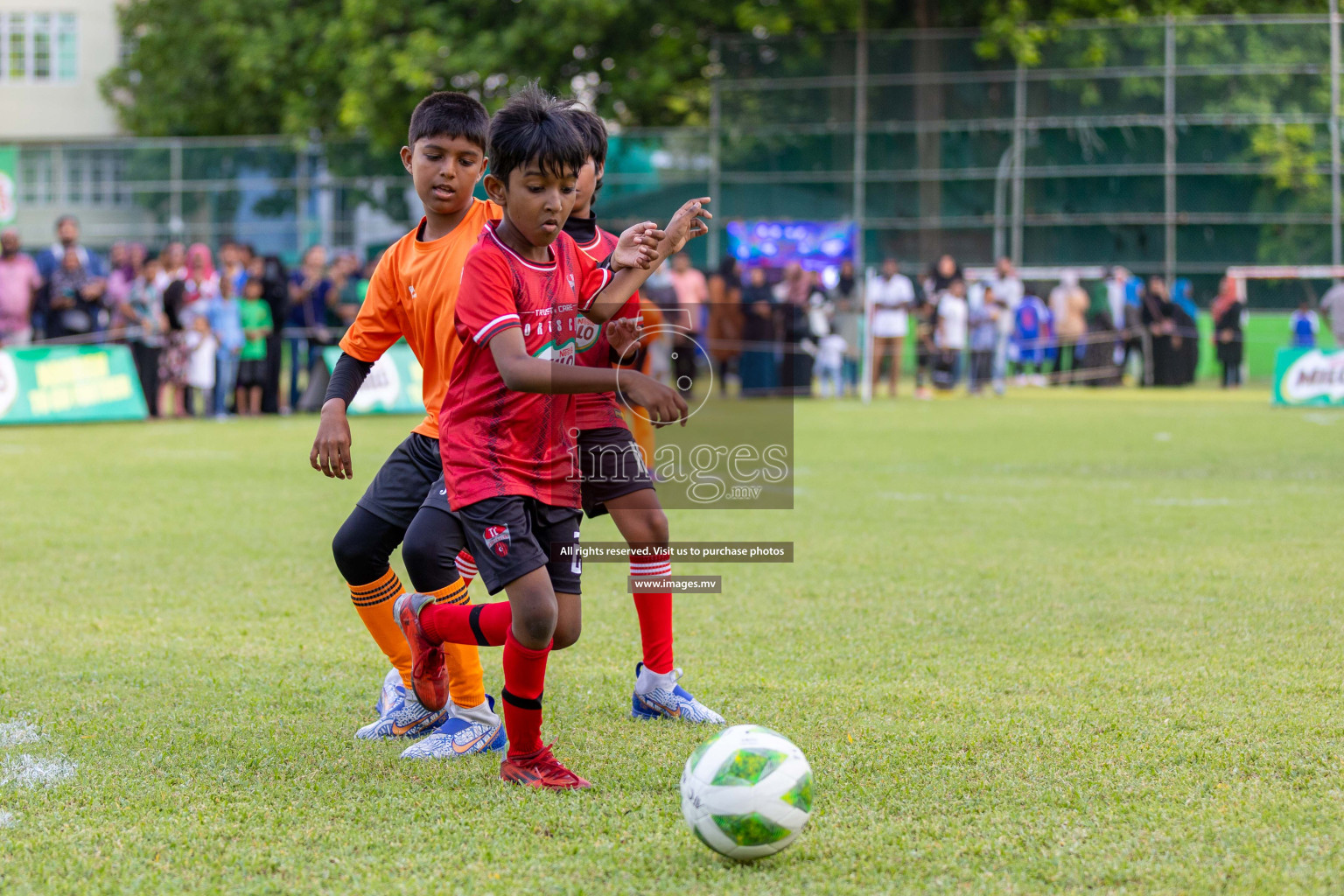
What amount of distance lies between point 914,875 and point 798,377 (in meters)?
18.5

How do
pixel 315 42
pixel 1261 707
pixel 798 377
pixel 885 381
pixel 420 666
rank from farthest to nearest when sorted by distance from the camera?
1. pixel 315 42
2. pixel 885 381
3. pixel 798 377
4. pixel 1261 707
5. pixel 420 666

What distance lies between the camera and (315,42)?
27906mm

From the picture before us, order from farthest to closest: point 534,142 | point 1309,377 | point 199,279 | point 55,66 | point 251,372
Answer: point 55,66 → point 1309,377 → point 251,372 → point 199,279 → point 534,142

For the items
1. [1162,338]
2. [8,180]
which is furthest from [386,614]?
[8,180]

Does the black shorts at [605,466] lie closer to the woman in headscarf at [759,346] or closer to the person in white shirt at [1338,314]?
the woman in headscarf at [759,346]

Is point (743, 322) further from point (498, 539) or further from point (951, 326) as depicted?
point (498, 539)

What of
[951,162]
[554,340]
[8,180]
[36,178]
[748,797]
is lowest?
[748,797]

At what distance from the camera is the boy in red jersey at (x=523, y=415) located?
11.8 feet

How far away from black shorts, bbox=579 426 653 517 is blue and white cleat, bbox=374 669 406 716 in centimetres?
87

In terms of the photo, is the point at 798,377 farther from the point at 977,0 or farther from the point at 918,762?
the point at 918,762

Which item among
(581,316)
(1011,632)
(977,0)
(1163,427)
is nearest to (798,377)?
(1163,427)

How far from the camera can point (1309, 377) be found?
1897 cm

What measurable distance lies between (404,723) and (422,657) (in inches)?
13.3

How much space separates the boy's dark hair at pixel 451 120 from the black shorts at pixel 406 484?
954 millimetres
